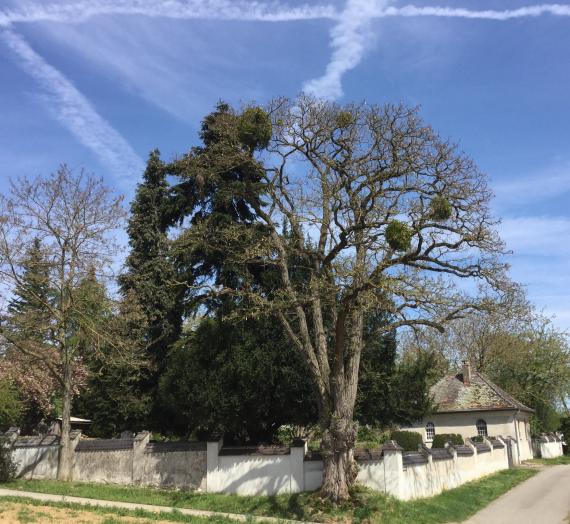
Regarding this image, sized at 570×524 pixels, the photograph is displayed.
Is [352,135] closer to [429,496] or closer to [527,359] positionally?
[429,496]

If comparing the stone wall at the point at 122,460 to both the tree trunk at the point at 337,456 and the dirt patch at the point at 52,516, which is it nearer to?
the tree trunk at the point at 337,456

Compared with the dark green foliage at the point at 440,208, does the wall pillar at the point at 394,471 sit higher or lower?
lower

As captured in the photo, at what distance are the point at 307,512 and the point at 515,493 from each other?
1052 centimetres

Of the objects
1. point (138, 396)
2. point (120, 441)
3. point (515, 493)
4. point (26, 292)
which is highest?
point (26, 292)

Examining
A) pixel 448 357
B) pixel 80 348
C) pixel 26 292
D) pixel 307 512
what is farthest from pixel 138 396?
pixel 448 357

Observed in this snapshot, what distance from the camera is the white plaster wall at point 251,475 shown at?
17.9m

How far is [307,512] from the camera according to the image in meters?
15.5

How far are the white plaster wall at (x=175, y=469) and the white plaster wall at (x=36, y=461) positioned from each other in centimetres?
497

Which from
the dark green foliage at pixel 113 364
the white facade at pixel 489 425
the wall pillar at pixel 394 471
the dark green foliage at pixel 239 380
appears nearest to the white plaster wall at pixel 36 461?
the dark green foliage at pixel 113 364

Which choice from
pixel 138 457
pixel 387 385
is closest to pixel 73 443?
pixel 138 457

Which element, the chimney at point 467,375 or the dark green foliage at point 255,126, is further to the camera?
the chimney at point 467,375

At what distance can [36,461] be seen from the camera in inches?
925

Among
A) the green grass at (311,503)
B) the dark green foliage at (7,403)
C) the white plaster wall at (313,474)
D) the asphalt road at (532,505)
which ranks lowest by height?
the asphalt road at (532,505)

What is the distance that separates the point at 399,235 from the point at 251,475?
10.4m
